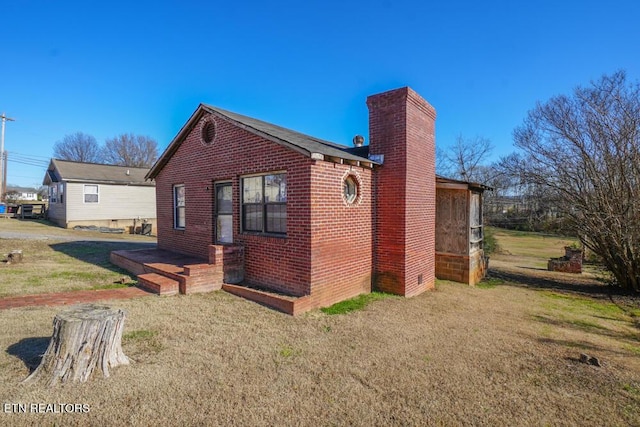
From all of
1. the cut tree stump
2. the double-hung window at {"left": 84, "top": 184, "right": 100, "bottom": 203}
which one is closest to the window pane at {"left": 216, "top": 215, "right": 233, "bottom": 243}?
the cut tree stump

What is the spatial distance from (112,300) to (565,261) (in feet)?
53.4

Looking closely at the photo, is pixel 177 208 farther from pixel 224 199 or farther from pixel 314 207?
pixel 314 207

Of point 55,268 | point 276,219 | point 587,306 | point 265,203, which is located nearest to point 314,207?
point 276,219

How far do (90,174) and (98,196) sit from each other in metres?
1.63

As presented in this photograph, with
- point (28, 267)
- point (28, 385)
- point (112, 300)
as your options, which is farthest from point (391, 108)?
point (28, 267)

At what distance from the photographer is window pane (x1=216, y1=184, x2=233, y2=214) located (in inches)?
340

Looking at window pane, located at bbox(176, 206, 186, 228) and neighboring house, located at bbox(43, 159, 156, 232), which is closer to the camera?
window pane, located at bbox(176, 206, 186, 228)

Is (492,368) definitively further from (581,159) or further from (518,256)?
(518,256)

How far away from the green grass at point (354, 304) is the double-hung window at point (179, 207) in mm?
6166

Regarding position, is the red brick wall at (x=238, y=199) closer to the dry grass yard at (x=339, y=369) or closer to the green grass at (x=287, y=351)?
the dry grass yard at (x=339, y=369)

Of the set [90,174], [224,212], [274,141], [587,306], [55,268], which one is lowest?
[587,306]

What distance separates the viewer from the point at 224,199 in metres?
8.78

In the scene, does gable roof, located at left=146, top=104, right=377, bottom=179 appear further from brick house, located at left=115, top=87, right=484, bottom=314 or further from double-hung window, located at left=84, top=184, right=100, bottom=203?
double-hung window, located at left=84, top=184, right=100, bottom=203

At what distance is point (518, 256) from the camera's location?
19.7 m
